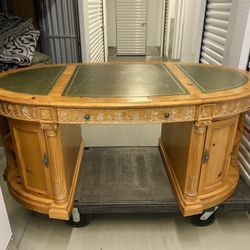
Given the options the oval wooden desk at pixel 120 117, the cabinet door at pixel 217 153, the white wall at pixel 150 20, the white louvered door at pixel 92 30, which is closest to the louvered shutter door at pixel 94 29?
the white louvered door at pixel 92 30

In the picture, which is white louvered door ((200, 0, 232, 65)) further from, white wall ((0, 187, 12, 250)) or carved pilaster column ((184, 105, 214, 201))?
white wall ((0, 187, 12, 250))

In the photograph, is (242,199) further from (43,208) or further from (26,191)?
(26,191)

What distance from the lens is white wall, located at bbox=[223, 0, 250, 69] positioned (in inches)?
62.5

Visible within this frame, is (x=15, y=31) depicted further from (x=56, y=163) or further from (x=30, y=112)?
(x=56, y=163)

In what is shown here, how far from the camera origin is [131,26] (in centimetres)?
677

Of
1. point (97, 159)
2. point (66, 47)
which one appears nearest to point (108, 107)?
point (97, 159)

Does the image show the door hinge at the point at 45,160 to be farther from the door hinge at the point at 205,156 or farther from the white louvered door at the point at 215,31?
the white louvered door at the point at 215,31

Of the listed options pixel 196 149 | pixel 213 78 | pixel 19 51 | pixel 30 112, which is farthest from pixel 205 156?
pixel 19 51

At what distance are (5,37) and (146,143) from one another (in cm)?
157

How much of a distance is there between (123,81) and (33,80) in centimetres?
51

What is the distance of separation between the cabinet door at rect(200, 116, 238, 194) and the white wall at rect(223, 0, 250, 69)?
616 mm

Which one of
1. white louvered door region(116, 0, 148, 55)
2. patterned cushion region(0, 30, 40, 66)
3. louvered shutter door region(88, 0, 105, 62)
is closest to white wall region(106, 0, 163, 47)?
white louvered door region(116, 0, 148, 55)

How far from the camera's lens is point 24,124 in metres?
1.21

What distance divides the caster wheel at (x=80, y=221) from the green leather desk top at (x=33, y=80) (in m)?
0.79
